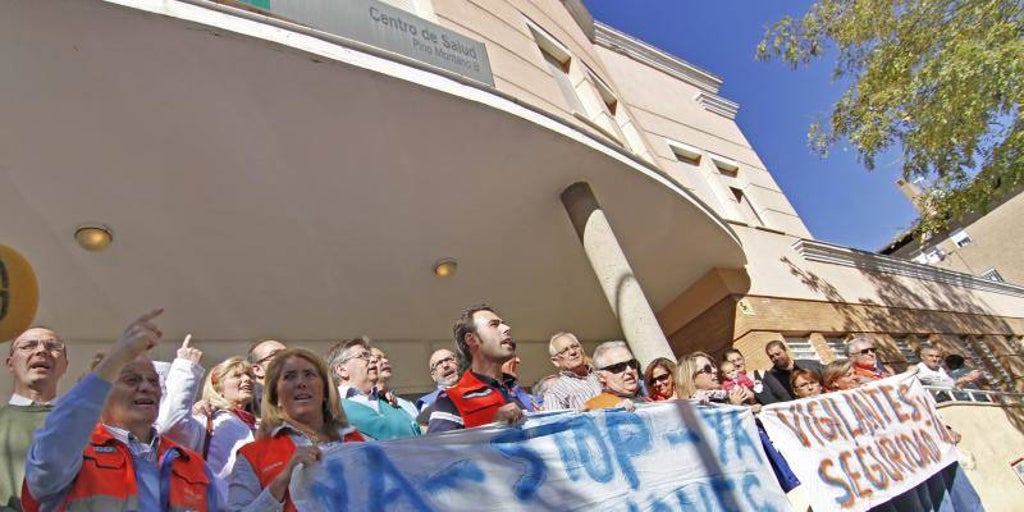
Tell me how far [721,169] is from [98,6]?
12.1 meters

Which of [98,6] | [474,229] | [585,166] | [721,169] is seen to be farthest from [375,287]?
[721,169]

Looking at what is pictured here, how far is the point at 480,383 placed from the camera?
3.06m

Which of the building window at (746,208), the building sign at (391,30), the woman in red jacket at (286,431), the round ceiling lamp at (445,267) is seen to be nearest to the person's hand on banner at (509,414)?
the woman in red jacket at (286,431)

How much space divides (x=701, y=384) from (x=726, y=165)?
33.1 ft

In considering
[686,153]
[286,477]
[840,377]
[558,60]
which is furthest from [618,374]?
[686,153]

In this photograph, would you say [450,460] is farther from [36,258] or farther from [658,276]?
[658,276]

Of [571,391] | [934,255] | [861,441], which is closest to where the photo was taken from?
[571,391]

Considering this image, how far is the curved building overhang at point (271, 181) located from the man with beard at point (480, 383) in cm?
214

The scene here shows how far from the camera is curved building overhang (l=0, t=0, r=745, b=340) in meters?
3.66

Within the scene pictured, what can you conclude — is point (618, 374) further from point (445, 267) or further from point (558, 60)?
point (558, 60)

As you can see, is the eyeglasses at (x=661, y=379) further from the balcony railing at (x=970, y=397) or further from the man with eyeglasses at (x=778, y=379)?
the balcony railing at (x=970, y=397)

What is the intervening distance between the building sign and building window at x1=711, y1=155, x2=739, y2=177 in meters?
8.59

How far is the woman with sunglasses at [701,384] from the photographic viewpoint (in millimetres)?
3965

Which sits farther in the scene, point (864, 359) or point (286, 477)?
point (864, 359)
